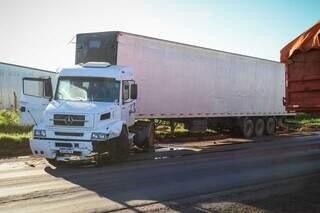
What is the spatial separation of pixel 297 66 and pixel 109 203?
22.8 feet

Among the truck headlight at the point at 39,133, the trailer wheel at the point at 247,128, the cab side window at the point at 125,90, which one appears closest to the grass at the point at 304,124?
the trailer wheel at the point at 247,128

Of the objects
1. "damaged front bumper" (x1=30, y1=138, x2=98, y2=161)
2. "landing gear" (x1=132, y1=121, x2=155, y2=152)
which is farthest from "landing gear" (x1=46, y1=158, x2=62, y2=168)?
"landing gear" (x1=132, y1=121, x2=155, y2=152)

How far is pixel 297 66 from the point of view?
42.0 feet

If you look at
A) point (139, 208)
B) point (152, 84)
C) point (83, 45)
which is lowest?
point (139, 208)

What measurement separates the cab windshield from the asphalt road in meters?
2.06

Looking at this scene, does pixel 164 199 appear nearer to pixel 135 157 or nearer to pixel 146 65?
pixel 135 157

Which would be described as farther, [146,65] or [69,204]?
[146,65]

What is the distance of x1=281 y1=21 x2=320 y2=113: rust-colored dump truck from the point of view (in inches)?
464

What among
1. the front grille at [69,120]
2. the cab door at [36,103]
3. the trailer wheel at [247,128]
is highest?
the cab door at [36,103]

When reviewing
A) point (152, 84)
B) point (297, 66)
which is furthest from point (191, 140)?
point (297, 66)

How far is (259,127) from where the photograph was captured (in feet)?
89.0

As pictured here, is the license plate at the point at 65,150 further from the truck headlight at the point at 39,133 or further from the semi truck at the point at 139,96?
the truck headlight at the point at 39,133

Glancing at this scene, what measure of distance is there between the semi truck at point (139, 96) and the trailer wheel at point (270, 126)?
57mm

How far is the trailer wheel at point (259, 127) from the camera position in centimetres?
2680
